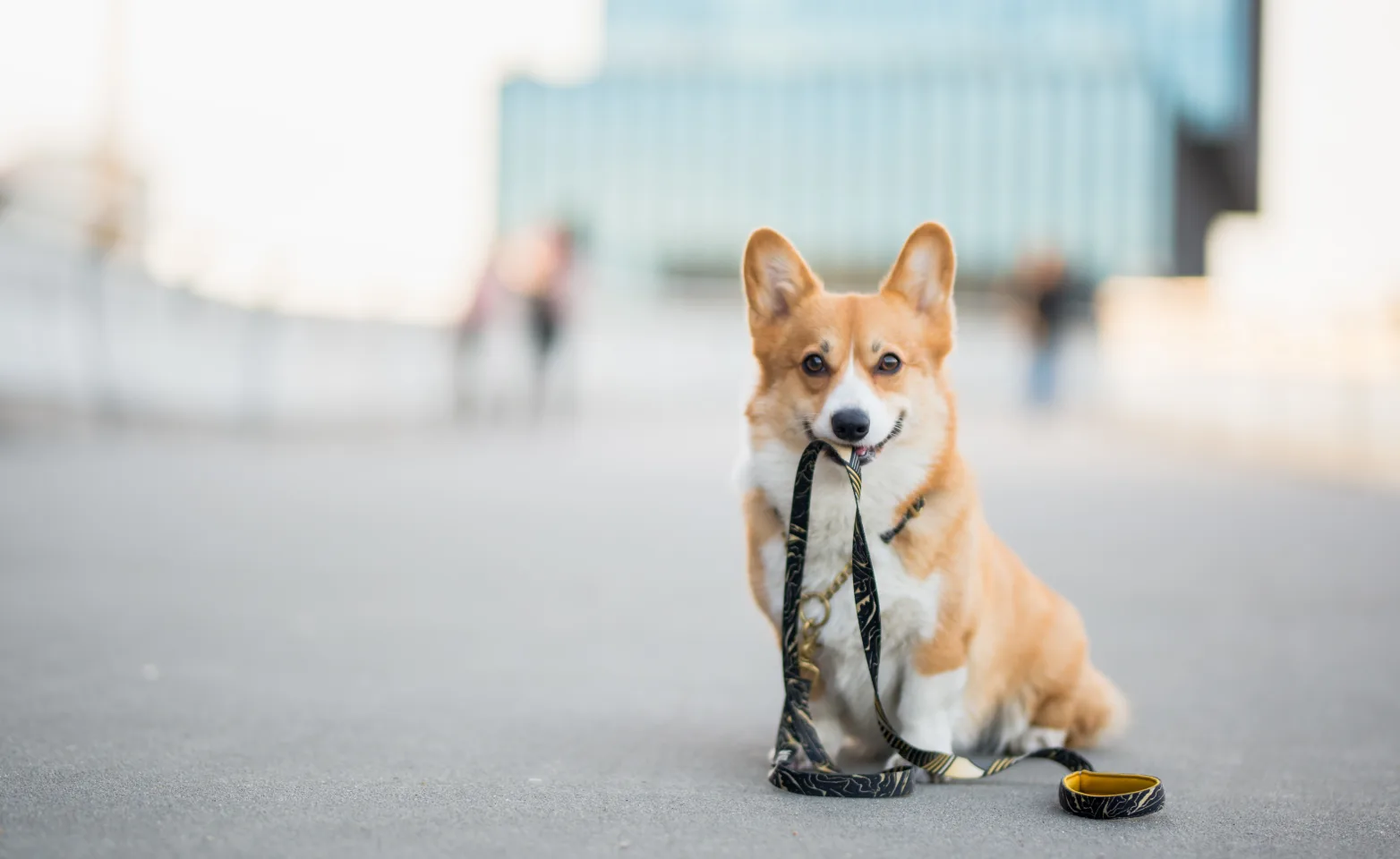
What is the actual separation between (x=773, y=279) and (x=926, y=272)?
374 millimetres

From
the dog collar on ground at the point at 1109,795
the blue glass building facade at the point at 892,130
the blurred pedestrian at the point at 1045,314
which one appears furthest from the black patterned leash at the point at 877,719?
the blue glass building facade at the point at 892,130

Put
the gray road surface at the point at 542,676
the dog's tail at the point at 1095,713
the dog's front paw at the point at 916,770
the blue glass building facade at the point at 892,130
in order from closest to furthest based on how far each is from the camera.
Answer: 1. the gray road surface at the point at 542,676
2. the dog's front paw at the point at 916,770
3. the dog's tail at the point at 1095,713
4. the blue glass building facade at the point at 892,130

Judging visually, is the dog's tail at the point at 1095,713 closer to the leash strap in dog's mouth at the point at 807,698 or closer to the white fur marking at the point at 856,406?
the leash strap in dog's mouth at the point at 807,698

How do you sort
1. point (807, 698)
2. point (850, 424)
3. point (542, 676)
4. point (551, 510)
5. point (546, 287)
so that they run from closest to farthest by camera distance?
point (850, 424) < point (807, 698) < point (542, 676) < point (551, 510) < point (546, 287)

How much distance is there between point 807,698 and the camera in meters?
3.14

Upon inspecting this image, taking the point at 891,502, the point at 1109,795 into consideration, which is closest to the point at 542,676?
the point at 891,502

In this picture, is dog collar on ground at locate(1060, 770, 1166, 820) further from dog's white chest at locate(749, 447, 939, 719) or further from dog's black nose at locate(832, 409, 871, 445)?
dog's black nose at locate(832, 409, 871, 445)

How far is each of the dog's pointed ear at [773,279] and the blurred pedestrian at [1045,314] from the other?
15.7 metres

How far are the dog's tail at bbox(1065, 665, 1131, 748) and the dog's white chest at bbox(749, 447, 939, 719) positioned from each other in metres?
0.63

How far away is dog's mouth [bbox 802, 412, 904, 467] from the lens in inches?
117


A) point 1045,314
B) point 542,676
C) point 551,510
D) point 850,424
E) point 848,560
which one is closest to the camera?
point 850,424

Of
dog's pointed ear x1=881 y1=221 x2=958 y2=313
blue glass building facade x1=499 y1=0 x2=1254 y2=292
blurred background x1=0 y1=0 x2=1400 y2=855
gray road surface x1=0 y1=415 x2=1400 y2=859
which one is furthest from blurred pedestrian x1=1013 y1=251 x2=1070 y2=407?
blue glass building facade x1=499 y1=0 x2=1254 y2=292

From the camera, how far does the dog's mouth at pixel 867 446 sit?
2.96m

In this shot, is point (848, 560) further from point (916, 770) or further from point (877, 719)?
point (916, 770)
